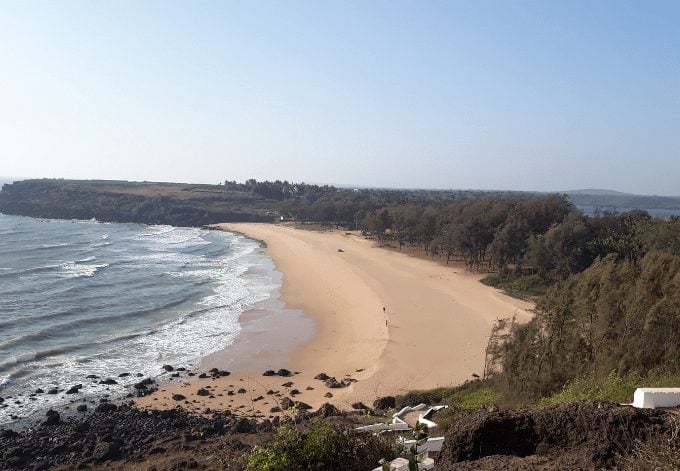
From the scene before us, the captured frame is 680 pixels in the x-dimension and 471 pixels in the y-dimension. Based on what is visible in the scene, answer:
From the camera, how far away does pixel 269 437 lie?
14289 mm

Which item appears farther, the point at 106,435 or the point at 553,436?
the point at 106,435

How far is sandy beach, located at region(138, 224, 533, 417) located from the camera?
70.4ft

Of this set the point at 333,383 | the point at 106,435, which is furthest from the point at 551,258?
the point at 106,435

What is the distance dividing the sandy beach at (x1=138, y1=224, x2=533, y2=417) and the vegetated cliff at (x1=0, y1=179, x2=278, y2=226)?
5925 centimetres

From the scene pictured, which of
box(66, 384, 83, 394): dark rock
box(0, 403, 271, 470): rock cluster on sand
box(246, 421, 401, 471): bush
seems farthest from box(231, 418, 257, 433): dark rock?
box(246, 421, 401, 471): bush

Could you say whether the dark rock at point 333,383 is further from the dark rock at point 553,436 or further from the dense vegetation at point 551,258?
the dark rock at point 553,436

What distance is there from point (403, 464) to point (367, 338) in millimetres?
21352

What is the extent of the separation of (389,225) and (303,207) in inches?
1390

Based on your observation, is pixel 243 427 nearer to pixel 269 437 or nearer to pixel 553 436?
pixel 269 437

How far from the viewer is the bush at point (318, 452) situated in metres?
7.30

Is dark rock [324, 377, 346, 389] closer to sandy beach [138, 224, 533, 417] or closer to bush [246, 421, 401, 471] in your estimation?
sandy beach [138, 224, 533, 417]

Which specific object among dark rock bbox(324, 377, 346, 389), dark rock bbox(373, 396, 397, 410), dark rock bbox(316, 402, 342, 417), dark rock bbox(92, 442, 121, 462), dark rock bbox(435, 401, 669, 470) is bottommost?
dark rock bbox(92, 442, 121, 462)

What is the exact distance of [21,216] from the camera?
353ft

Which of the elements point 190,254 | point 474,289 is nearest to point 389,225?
point 190,254
